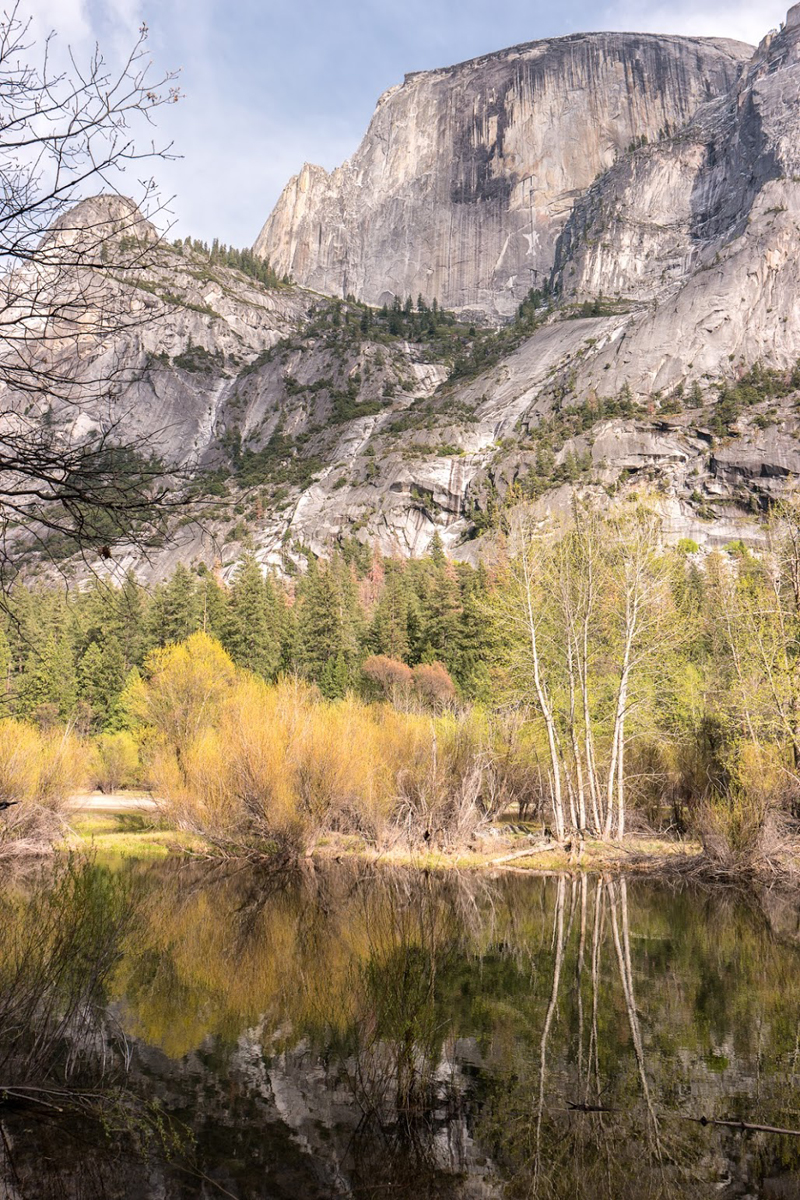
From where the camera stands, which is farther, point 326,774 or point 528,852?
point 528,852

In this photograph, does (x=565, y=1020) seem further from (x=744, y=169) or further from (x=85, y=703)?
(x=744, y=169)

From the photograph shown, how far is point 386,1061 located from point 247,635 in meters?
53.0

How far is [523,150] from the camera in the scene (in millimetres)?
183250

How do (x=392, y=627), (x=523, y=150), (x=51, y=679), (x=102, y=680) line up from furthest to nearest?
(x=523, y=150) < (x=392, y=627) < (x=102, y=680) < (x=51, y=679)

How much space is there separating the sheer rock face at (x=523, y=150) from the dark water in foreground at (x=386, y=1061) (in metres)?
182

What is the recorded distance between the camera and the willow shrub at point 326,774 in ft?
65.4

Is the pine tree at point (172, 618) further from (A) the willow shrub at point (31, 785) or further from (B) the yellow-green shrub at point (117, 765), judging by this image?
(A) the willow shrub at point (31, 785)

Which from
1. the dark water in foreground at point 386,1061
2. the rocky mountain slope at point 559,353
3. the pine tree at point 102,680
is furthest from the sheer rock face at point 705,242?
the dark water in foreground at point 386,1061

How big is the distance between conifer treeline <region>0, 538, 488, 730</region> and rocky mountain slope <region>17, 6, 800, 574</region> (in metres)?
11.9

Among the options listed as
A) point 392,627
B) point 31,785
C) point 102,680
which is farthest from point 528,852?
point 102,680

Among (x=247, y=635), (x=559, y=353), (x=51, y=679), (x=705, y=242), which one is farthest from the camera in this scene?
(x=705, y=242)

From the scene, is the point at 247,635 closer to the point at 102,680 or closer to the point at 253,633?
the point at 253,633

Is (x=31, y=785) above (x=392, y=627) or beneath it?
beneath

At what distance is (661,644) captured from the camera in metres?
22.1
